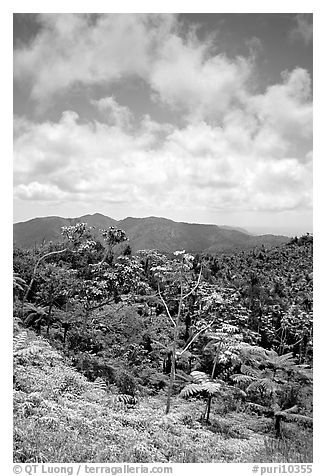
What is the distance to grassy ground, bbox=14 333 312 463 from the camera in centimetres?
308

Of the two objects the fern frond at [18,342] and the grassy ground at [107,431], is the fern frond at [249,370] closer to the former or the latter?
the grassy ground at [107,431]

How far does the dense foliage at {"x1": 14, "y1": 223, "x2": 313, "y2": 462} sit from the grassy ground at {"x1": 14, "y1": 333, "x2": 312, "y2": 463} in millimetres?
21

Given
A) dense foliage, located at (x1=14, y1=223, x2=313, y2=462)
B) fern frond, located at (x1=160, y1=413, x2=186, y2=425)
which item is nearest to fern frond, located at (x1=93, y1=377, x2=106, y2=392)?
dense foliage, located at (x1=14, y1=223, x2=313, y2=462)

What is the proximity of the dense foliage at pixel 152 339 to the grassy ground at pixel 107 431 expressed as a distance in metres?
0.02

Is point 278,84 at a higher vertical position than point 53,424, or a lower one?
higher

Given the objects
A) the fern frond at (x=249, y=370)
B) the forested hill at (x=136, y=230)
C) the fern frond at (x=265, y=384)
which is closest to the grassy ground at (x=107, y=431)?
the fern frond at (x=265, y=384)

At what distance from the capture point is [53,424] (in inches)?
129

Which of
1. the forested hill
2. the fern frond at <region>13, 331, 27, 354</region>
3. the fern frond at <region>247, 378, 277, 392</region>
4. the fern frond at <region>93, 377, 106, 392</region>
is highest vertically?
the forested hill

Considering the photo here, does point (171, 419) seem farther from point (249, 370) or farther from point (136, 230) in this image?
point (136, 230)

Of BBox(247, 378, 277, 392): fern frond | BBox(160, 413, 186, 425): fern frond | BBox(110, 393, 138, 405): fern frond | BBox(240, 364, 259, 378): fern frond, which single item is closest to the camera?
BBox(160, 413, 186, 425): fern frond

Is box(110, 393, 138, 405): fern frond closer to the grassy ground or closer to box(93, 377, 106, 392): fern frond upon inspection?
the grassy ground
